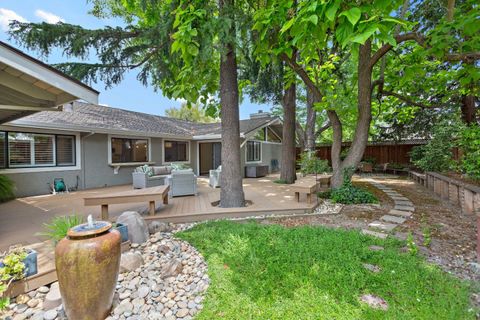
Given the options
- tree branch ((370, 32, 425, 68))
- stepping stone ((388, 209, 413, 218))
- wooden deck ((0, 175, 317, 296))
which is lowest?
stepping stone ((388, 209, 413, 218))

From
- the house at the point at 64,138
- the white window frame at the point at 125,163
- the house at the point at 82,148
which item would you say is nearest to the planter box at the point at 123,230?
the house at the point at 64,138

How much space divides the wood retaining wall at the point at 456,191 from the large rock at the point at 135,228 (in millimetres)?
5428

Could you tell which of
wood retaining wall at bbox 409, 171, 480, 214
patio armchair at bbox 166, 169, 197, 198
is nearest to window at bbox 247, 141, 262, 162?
patio armchair at bbox 166, 169, 197, 198

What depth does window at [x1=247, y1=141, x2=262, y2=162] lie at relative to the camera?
13.3m

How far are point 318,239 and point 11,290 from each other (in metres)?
3.78

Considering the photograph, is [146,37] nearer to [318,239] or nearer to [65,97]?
[65,97]

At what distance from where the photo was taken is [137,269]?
296 cm

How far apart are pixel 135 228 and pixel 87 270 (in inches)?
70.7

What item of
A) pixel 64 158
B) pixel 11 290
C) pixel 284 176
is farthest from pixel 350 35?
pixel 64 158

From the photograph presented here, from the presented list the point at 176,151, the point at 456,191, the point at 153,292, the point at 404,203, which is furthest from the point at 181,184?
the point at 456,191

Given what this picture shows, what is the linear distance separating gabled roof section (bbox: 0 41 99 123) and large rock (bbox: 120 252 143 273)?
8.20 ft

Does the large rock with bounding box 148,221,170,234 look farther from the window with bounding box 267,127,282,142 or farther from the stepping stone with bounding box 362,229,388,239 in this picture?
the window with bounding box 267,127,282,142

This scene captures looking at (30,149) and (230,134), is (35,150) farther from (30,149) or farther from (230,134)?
(230,134)

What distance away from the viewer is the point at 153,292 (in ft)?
8.40
